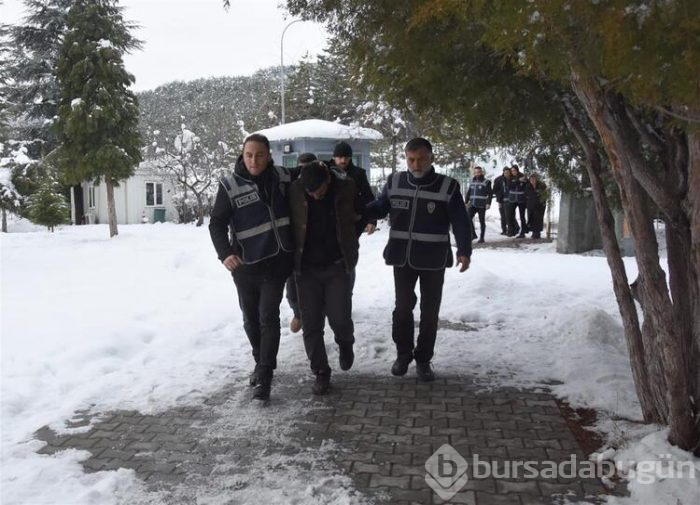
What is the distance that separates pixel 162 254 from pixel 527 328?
35.1 feet

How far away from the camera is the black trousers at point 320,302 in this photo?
481 centimetres

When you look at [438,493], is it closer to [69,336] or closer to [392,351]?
[392,351]

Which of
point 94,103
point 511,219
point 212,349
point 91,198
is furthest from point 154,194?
point 212,349

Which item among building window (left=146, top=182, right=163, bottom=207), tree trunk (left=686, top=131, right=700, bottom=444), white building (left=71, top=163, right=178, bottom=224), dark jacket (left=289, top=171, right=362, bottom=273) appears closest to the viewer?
tree trunk (left=686, top=131, right=700, bottom=444)

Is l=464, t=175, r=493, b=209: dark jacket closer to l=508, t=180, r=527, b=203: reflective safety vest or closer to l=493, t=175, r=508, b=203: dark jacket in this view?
l=508, t=180, r=527, b=203: reflective safety vest

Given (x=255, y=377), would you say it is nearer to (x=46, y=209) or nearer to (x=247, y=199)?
(x=247, y=199)

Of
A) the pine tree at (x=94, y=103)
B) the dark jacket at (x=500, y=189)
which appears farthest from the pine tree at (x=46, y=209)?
the dark jacket at (x=500, y=189)

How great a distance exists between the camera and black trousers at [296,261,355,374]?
4.81 meters

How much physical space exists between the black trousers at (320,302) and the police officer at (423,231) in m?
0.48

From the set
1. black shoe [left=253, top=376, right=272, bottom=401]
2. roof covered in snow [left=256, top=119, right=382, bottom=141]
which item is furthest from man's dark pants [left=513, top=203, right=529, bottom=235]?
black shoe [left=253, top=376, right=272, bottom=401]

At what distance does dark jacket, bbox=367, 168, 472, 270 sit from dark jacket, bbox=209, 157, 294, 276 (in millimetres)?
893

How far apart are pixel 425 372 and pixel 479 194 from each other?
405 inches

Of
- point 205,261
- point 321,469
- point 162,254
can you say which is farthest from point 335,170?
point 162,254

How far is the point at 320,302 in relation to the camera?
489 centimetres
